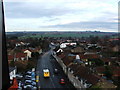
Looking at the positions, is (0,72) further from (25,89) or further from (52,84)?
(52,84)

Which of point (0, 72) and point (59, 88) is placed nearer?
point (0, 72)

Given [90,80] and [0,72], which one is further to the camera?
[90,80]

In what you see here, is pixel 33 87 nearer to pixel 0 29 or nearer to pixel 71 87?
pixel 71 87

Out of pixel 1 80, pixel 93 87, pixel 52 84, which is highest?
pixel 1 80

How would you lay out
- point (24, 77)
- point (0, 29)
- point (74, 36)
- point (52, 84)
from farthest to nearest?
1. point (74, 36)
2. point (24, 77)
3. point (52, 84)
4. point (0, 29)

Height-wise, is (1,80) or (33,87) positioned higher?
(1,80)

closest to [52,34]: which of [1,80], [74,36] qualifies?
[74,36]

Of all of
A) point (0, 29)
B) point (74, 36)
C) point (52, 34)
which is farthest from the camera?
point (52, 34)

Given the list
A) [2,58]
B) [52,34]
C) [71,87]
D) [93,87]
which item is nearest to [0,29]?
[2,58]

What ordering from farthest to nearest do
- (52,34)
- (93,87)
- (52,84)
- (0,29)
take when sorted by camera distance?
(52,34)
(52,84)
(93,87)
(0,29)
